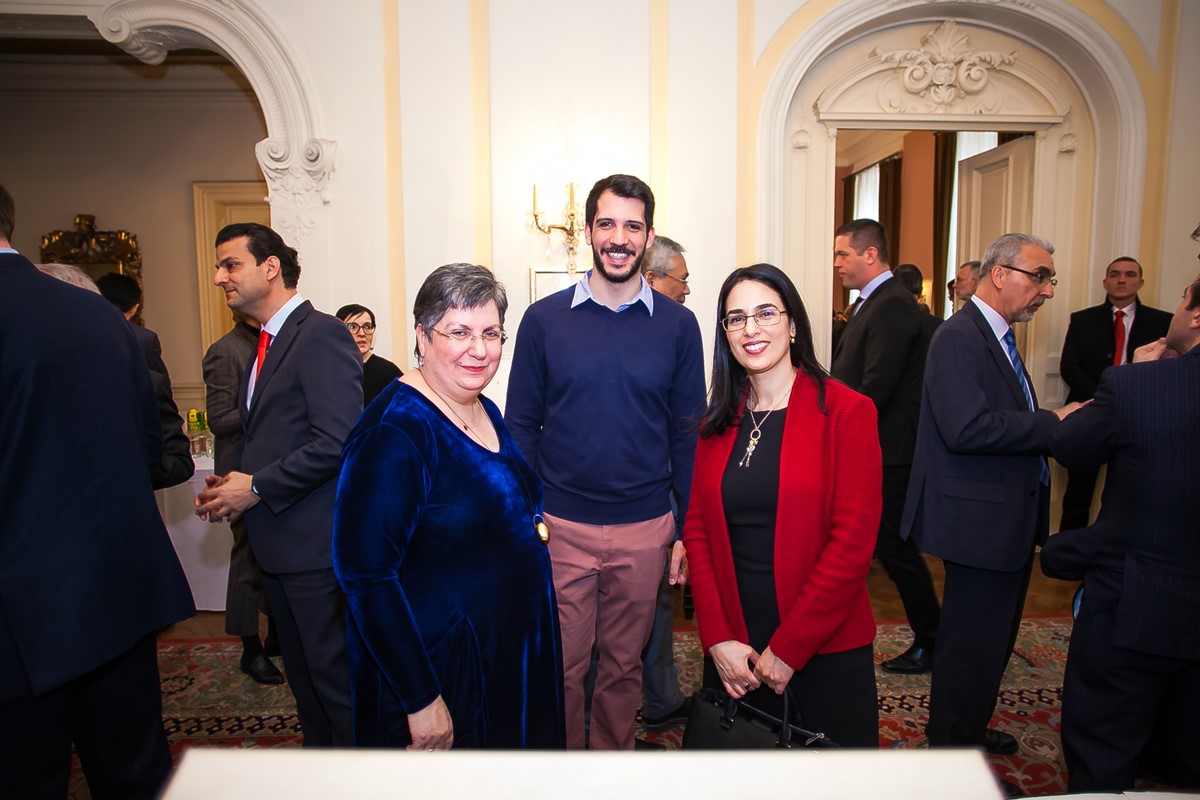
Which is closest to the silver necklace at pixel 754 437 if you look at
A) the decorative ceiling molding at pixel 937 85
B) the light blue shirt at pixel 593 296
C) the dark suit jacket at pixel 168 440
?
the light blue shirt at pixel 593 296

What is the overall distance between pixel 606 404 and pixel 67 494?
1334mm

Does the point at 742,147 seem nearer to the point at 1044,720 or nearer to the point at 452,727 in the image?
the point at 1044,720

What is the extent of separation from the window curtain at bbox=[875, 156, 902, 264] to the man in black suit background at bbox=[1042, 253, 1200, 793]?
8.15 metres

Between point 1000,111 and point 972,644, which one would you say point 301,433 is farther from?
point 1000,111

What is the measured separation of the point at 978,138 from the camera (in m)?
7.76

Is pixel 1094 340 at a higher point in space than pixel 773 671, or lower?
higher

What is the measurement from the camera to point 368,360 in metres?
3.76

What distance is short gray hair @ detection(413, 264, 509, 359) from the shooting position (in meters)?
1.55

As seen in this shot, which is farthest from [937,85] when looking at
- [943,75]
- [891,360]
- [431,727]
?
[431,727]

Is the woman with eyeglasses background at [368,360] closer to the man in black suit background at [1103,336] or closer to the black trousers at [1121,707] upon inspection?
the black trousers at [1121,707]

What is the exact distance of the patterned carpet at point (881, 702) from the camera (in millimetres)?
2752

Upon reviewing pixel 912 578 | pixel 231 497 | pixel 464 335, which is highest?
pixel 464 335

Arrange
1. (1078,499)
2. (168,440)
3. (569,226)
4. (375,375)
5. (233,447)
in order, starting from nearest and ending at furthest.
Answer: (168,440), (233,447), (375,375), (569,226), (1078,499)

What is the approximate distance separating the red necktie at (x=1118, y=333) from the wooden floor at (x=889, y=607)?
1588 mm
